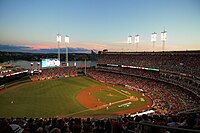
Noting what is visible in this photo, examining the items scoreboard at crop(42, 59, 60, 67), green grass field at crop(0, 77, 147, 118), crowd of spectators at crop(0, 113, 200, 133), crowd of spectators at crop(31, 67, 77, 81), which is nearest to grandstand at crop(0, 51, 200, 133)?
crowd of spectators at crop(31, 67, 77, 81)

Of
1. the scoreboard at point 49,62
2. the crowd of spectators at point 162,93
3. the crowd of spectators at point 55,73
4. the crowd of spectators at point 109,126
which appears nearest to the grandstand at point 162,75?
the crowd of spectators at point 162,93

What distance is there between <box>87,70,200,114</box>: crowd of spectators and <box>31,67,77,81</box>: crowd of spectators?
13538 mm

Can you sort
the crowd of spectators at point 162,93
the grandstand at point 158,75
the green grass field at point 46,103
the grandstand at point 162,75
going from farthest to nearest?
1. the grandstand at point 162,75
2. the grandstand at point 158,75
3. the crowd of spectators at point 162,93
4. the green grass field at point 46,103

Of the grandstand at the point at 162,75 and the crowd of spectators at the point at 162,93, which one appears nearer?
the crowd of spectators at the point at 162,93

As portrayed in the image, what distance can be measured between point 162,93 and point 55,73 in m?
44.9

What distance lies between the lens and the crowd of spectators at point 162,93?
1190 inches

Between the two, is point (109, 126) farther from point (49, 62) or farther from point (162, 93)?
point (49, 62)

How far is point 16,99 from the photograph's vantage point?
37406 millimetres

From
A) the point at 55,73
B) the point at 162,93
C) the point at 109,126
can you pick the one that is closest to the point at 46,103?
the point at 162,93

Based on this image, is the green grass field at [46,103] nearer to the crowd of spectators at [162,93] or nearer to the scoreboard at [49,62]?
the crowd of spectators at [162,93]

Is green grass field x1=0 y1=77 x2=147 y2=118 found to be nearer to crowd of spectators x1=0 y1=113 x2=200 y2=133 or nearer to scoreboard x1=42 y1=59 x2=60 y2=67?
scoreboard x1=42 y1=59 x2=60 y2=67

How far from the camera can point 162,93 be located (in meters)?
41.1

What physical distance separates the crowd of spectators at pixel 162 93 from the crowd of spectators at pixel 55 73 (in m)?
13.5

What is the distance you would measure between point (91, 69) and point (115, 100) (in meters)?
43.8
